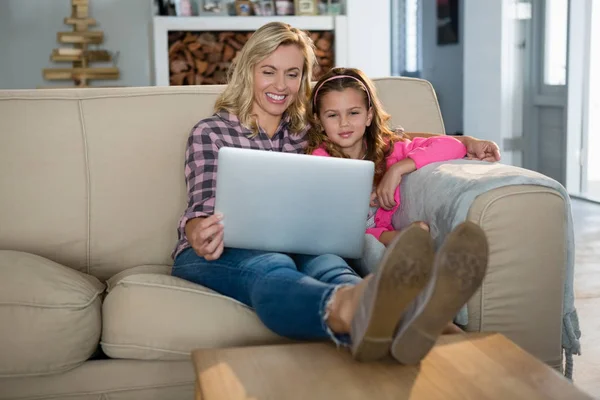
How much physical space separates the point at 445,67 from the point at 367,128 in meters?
5.67

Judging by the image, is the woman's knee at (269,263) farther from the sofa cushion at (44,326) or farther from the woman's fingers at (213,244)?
the sofa cushion at (44,326)

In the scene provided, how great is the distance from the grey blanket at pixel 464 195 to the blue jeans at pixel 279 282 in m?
0.26

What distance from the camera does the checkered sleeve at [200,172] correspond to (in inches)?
80.6

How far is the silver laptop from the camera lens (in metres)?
1.74

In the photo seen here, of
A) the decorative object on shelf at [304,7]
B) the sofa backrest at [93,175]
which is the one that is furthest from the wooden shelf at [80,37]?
the sofa backrest at [93,175]

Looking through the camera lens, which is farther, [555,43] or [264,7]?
[555,43]

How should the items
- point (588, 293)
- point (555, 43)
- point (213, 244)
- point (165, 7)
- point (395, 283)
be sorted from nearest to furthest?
point (395, 283) < point (213, 244) < point (588, 293) < point (165, 7) < point (555, 43)

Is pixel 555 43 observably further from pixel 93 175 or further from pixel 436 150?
pixel 93 175

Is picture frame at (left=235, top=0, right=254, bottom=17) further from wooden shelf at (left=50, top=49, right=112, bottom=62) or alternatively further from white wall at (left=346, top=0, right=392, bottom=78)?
wooden shelf at (left=50, top=49, right=112, bottom=62)

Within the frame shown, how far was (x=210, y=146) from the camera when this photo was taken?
2125 millimetres

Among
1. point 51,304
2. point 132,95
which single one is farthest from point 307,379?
point 132,95

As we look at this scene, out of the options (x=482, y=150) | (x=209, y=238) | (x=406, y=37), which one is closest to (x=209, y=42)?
(x=482, y=150)

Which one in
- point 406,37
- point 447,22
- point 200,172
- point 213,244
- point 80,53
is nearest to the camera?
point 213,244

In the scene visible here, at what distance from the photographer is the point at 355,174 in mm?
1773
